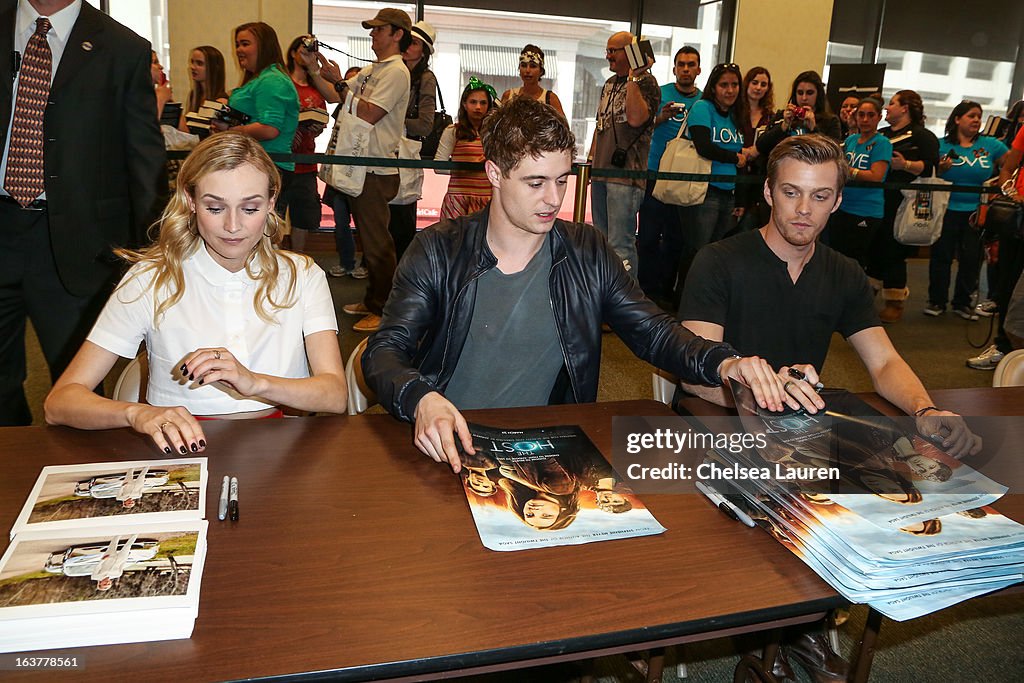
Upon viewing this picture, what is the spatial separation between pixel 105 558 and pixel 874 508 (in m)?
1.05

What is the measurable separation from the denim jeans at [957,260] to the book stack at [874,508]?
375 cm

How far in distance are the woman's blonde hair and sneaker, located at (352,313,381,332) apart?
2195 mm

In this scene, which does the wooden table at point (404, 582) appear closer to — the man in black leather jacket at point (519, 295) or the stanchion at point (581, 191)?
the man in black leather jacket at point (519, 295)

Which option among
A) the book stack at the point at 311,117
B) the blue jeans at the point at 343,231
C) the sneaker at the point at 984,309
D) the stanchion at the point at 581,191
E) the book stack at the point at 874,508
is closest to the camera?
the book stack at the point at 874,508

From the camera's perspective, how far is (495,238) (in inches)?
76.6

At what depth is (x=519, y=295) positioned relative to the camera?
194cm

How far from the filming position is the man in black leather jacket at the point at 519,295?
71.2 inches

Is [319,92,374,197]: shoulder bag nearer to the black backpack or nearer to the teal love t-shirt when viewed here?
the black backpack

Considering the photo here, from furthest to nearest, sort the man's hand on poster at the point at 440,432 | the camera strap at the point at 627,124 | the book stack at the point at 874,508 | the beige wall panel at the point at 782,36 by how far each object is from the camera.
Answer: the beige wall panel at the point at 782,36 → the camera strap at the point at 627,124 → the man's hand on poster at the point at 440,432 → the book stack at the point at 874,508

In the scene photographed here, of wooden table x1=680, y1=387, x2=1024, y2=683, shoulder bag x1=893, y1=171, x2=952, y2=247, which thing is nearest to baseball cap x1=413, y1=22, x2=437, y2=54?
shoulder bag x1=893, y1=171, x2=952, y2=247

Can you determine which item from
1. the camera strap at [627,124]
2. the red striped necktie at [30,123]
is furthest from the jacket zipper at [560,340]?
the camera strap at [627,124]

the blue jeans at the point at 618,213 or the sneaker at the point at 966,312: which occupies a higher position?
the blue jeans at the point at 618,213

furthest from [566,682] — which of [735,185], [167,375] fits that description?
[735,185]

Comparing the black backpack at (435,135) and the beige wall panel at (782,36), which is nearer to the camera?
the black backpack at (435,135)
